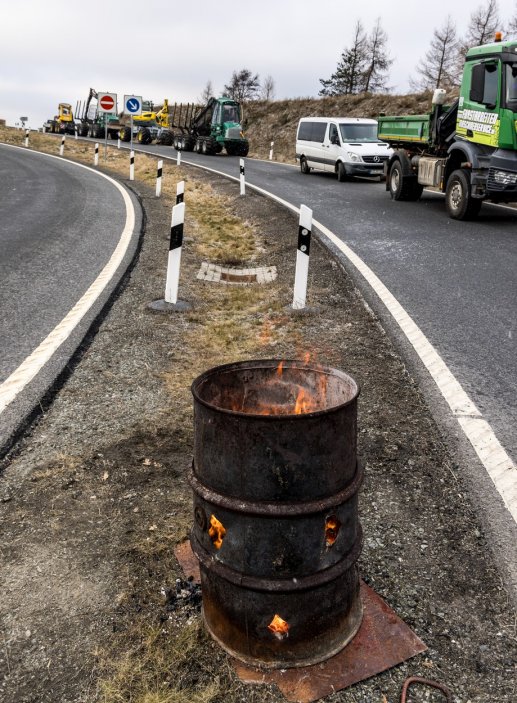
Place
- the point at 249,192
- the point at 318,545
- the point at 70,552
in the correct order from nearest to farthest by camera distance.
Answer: the point at 318,545 < the point at 70,552 < the point at 249,192

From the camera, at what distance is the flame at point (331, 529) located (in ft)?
6.77

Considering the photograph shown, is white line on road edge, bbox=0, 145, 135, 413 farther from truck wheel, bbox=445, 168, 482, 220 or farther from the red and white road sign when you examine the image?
the red and white road sign

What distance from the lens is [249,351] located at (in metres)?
5.10

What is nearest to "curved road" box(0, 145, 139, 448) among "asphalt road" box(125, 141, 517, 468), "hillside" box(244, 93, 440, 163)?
"asphalt road" box(125, 141, 517, 468)

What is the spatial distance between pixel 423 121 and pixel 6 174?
13.0 metres

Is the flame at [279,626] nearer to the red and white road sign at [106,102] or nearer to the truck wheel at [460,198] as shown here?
the truck wheel at [460,198]

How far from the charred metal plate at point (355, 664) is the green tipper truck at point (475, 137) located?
31.8 ft

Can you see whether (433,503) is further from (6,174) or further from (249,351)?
(6,174)

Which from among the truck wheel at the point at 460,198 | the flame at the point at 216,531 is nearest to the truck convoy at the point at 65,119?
the truck wheel at the point at 460,198

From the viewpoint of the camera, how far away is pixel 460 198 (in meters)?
11.6

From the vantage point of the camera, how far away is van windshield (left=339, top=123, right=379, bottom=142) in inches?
784

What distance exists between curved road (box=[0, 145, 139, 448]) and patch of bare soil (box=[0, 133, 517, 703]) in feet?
1.42

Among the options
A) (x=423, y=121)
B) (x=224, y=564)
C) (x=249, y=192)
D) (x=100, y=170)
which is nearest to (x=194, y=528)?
(x=224, y=564)

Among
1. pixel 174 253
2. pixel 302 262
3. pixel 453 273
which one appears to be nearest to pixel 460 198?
pixel 453 273
